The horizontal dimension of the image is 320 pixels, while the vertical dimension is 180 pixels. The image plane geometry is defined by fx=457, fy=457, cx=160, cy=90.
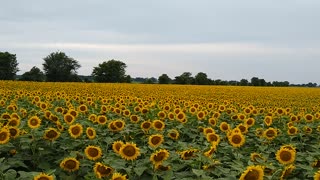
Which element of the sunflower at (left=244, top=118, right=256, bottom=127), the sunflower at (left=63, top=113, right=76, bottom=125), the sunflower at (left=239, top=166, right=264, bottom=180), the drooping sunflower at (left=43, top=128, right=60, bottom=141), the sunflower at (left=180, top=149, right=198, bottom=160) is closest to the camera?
the sunflower at (left=239, top=166, right=264, bottom=180)

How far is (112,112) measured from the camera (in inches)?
355

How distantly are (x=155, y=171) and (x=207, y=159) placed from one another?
1.64 ft

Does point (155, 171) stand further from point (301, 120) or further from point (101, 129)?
point (301, 120)

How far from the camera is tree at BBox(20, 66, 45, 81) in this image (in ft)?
205

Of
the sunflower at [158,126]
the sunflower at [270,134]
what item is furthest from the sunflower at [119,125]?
the sunflower at [270,134]

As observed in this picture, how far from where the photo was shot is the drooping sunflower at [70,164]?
448 centimetres

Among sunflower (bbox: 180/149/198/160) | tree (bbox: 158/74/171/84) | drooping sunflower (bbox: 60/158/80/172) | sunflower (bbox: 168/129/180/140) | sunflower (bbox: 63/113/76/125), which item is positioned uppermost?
tree (bbox: 158/74/171/84)

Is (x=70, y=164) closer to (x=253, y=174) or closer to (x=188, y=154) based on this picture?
(x=188, y=154)

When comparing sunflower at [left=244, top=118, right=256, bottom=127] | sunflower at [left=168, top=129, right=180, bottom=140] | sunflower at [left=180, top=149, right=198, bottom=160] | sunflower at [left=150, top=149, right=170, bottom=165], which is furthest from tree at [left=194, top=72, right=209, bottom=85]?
sunflower at [left=150, top=149, right=170, bottom=165]

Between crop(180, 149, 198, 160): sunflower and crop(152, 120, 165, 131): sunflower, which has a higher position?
crop(152, 120, 165, 131): sunflower

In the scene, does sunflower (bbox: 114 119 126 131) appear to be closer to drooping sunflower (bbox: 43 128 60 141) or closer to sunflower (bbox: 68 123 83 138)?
sunflower (bbox: 68 123 83 138)

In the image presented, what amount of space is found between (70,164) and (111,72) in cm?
6611

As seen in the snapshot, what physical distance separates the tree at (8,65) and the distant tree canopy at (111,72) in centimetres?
1333

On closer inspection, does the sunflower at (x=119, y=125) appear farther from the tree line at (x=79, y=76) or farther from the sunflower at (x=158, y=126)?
the tree line at (x=79, y=76)
